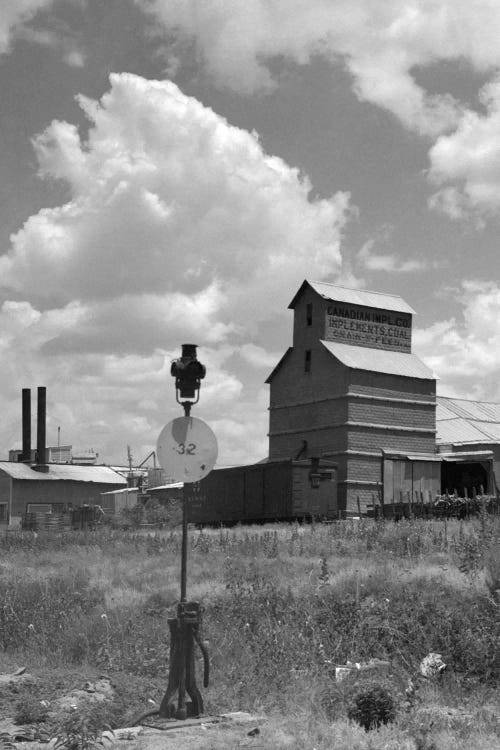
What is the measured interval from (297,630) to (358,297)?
37069 millimetres

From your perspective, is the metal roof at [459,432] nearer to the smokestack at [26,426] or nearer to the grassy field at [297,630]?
the smokestack at [26,426]

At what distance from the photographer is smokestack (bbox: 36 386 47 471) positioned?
63.5m

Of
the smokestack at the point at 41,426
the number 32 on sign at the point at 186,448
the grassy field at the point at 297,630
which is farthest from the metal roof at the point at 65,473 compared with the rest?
the number 32 on sign at the point at 186,448

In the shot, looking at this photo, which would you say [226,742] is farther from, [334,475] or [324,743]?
[334,475]

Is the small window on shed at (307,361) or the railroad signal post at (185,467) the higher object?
the small window on shed at (307,361)

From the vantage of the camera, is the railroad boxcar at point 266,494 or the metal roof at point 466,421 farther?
the metal roof at point 466,421

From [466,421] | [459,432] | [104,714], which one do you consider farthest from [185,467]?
[466,421]

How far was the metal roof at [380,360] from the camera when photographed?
44.7 metres

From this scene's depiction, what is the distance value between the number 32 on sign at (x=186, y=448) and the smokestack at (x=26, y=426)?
58298mm

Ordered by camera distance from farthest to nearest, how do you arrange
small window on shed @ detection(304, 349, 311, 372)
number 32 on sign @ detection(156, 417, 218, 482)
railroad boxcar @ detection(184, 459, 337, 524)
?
small window on shed @ detection(304, 349, 311, 372)
railroad boxcar @ detection(184, 459, 337, 524)
number 32 on sign @ detection(156, 417, 218, 482)

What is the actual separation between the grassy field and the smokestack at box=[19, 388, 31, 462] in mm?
47670

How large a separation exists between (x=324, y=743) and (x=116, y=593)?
8.24 m

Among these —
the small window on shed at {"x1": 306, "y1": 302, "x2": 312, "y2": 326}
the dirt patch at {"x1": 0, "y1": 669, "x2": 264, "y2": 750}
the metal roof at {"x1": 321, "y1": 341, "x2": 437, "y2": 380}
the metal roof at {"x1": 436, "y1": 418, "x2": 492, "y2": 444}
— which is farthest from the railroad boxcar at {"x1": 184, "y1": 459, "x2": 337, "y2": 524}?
the dirt patch at {"x1": 0, "y1": 669, "x2": 264, "y2": 750}

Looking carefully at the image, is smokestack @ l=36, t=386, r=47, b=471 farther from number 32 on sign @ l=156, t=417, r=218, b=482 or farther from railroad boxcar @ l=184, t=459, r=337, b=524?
number 32 on sign @ l=156, t=417, r=218, b=482
